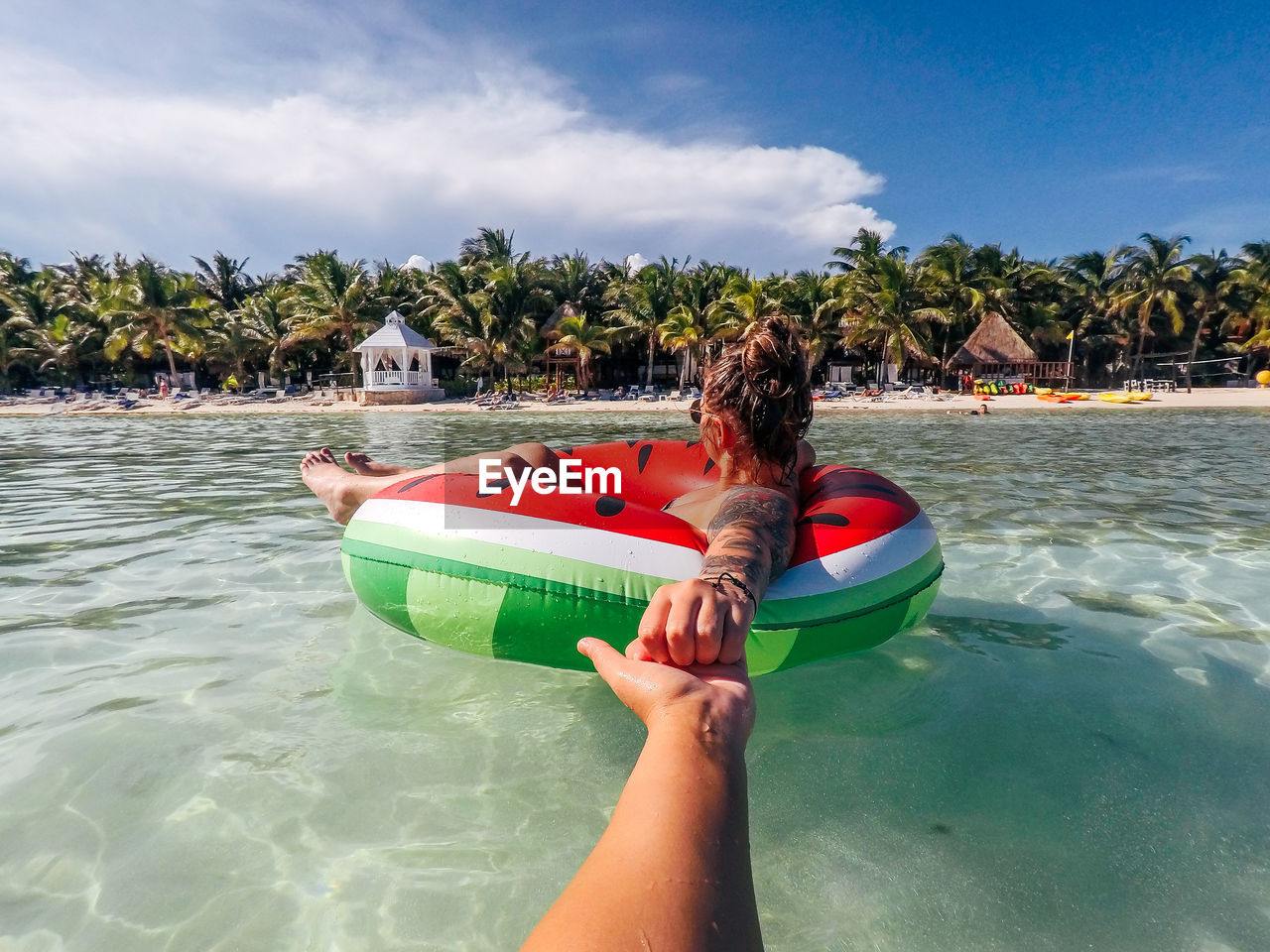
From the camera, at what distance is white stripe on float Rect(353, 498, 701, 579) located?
235 centimetres

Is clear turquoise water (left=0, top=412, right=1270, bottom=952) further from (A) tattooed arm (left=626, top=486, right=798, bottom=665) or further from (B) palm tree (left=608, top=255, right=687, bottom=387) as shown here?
(B) palm tree (left=608, top=255, right=687, bottom=387)

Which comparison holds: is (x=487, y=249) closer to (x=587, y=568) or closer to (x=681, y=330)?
(x=681, y=330)

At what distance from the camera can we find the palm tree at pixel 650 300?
3050 cm

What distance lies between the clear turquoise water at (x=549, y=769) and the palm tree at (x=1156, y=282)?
3926 cm

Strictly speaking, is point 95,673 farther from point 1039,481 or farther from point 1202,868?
point 1039,481

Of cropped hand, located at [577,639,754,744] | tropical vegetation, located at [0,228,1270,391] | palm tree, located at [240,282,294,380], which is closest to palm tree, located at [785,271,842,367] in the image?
tropical vegetation, located at [0,228,1270,391]

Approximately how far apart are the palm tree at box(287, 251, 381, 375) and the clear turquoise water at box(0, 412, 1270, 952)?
28.3m

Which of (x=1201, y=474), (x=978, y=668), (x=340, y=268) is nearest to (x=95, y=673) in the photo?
(x=978, y=668)

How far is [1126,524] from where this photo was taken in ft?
18.4

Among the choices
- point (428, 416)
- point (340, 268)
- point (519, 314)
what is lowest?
point (428, 416)

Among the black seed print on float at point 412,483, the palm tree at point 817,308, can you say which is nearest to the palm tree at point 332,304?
the palm tree at point 817,308

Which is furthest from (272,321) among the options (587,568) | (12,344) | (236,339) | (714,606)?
(714,606)

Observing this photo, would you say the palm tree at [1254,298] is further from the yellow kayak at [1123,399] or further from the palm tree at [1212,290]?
the yellow kayak at [1123,399]

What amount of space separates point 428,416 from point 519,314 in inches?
340
